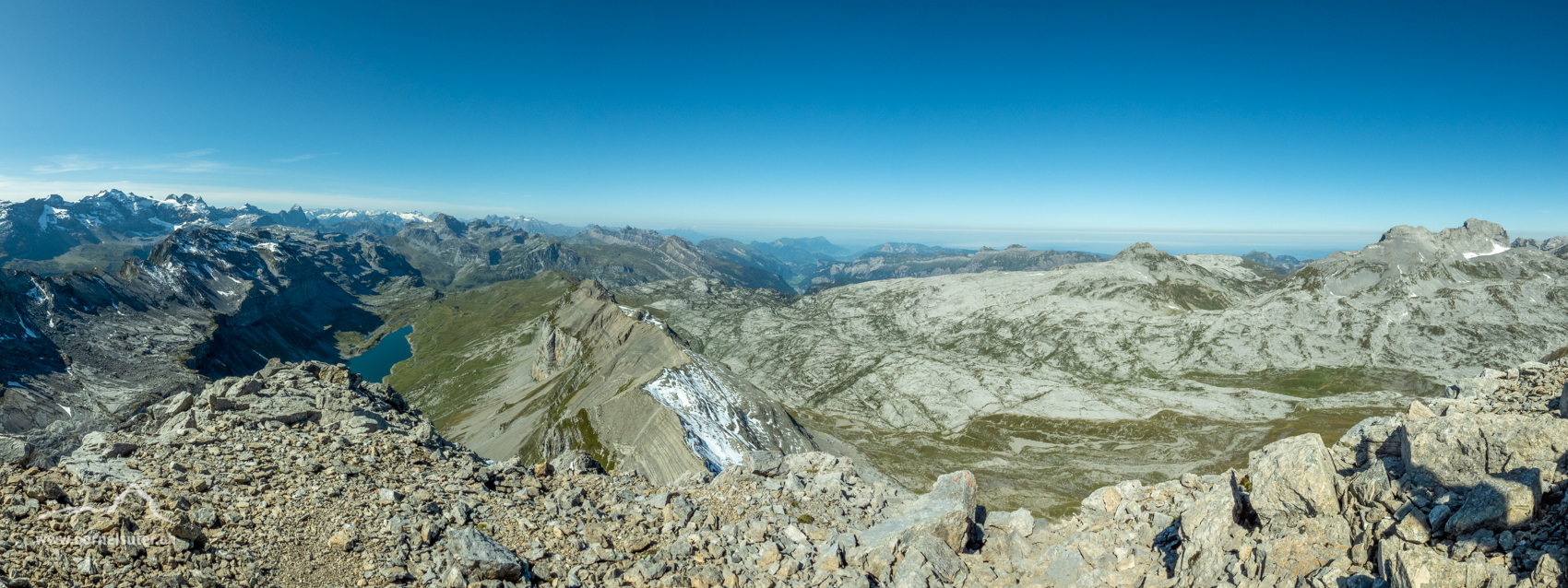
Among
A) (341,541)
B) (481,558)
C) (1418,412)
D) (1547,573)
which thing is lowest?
(481,558)

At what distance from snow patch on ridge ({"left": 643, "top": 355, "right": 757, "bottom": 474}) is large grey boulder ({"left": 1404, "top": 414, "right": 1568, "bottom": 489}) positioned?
6723 centimetres

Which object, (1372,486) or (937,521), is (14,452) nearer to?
(937,521)

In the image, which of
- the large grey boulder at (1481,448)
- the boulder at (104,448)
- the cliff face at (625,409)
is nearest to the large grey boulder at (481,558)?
the boulder at (104,448)

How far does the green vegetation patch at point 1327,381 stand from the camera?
152m

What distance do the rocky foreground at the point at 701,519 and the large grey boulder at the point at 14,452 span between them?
103mm

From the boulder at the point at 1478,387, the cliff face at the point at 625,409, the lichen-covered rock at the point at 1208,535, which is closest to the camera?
the lichen-covered rock at the point at 1208,535

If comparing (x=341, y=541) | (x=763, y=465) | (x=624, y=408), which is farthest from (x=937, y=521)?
(x=624, y=408)

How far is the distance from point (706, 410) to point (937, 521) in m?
77.8

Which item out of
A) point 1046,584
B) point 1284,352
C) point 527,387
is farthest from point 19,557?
point 1284,352

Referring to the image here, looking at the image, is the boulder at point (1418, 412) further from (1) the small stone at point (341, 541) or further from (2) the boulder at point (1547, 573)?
(1) the small stone at point (341, 541)

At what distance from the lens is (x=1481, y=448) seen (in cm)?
1850

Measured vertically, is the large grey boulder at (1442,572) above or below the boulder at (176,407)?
above

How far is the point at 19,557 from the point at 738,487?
22806 mm

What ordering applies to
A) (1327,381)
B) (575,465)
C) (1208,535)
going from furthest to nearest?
(1327,381) → (575,465) → (1208,535)
